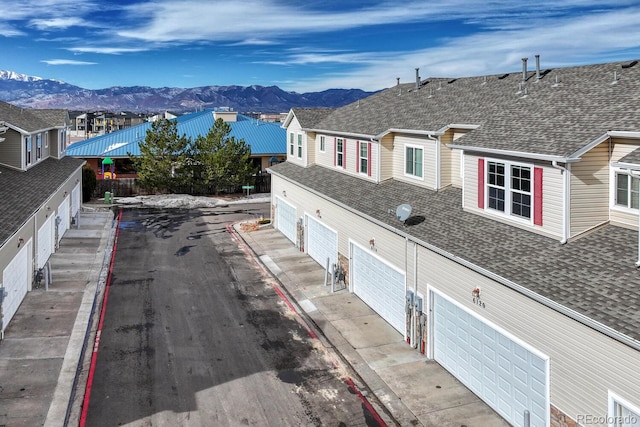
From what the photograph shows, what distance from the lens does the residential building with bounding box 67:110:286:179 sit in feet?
171

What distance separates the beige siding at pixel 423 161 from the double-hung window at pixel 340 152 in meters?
4.88

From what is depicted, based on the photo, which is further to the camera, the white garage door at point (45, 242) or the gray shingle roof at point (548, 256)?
the white garage door at point (45, 242)

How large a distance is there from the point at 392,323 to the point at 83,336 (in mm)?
9902

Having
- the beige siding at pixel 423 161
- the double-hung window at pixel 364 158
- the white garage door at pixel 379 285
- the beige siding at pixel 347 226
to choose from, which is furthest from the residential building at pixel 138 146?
the white garage door at pixel 379 285

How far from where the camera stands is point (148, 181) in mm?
46531

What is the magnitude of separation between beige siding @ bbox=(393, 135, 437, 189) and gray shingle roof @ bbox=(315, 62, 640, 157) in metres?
0.52

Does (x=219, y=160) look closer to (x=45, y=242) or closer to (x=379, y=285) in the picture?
(x=45, y=242)

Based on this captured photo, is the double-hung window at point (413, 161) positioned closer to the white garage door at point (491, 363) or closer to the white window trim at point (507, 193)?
the white window trim at point (507, 193)

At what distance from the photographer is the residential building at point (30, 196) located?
60.6 ft

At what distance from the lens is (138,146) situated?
170 ft

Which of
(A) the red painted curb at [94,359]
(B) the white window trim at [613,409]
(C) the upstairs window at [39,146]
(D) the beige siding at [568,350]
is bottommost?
(A) the red painted curb at [94,359]

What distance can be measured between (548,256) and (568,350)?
274cm

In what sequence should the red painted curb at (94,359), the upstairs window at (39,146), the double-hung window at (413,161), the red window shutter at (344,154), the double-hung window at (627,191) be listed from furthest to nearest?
1. the upstairs window at (39,146)
2. the red window shutter at (344,154)
3. the double-hung window at (413,161)
4. the red painted curb at (94,359)
5. the double-hung window at (627,191)

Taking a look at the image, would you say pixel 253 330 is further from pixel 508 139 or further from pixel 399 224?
pixel 508 139
